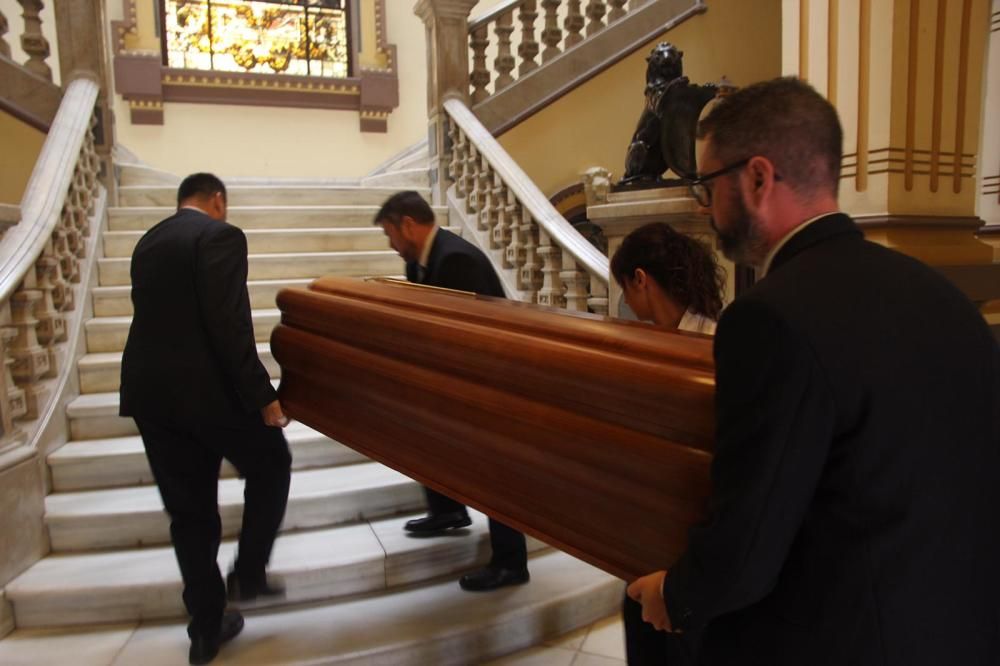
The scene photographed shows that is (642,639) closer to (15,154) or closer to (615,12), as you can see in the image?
(15,154)

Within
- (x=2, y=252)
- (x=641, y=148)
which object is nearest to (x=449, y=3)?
(x=641, y=148)

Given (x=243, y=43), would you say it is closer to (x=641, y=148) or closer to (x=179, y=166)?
(x=179, y=166)

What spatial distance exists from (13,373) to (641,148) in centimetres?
295

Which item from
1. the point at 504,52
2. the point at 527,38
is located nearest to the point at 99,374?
the point at 504,52

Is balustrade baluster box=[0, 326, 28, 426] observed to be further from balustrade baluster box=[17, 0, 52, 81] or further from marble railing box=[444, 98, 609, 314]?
balustrade baluster box=[17, 0, 52, 81]

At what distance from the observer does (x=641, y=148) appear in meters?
3.25

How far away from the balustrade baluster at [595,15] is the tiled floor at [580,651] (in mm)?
5473

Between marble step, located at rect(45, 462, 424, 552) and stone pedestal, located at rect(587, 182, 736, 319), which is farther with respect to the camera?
stone pedestal, located at rect(587, 182, 736, 319)

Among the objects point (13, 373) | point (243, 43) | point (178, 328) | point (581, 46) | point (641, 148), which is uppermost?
point (243, 43)

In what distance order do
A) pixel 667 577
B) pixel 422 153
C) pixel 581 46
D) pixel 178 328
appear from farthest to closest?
pixel 422 153, pixel 581 46, pixel 178 328, pixel 667 577

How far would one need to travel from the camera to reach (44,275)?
3.40m

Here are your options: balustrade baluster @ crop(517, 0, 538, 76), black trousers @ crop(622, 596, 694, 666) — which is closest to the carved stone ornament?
black trousers @ crop(622, 596, 694, 666)

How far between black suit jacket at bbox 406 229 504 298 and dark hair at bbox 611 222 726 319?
2.65ft

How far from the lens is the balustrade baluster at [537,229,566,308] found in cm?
409
